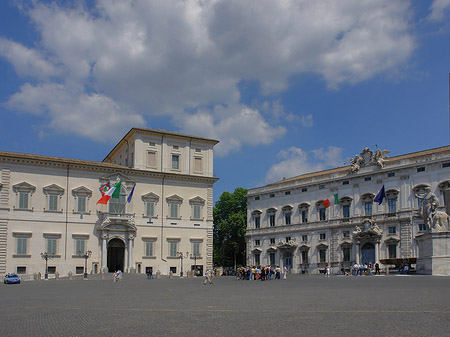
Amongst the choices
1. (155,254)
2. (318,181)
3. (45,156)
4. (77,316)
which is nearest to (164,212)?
(155,254)

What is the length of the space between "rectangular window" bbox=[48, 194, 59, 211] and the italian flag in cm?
400

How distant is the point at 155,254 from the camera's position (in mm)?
55062

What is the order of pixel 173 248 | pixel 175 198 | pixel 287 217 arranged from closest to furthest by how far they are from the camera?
pixel 173 248 < pixel 175 198 < pixel 287 217

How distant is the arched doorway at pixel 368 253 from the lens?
57.2 meters

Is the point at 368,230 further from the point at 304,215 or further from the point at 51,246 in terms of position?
the point at 51,246

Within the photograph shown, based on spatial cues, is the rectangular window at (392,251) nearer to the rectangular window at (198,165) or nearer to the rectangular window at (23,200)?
the rectangular window at (198,165)

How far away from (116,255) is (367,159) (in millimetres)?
29707

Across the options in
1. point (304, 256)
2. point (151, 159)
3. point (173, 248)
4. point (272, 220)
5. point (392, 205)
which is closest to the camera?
point (173, 248)

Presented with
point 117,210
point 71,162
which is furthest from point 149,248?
point 71,162

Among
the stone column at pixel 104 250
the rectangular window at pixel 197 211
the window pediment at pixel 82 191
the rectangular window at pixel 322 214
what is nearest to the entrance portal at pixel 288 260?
the rectangular window at pixel 322 214

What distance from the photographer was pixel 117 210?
53688 millimetres

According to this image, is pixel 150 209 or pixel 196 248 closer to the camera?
pixel 150 209

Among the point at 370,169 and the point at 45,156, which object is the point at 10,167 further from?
the point at 370,169

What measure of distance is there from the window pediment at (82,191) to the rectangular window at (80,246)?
15.1 ft
